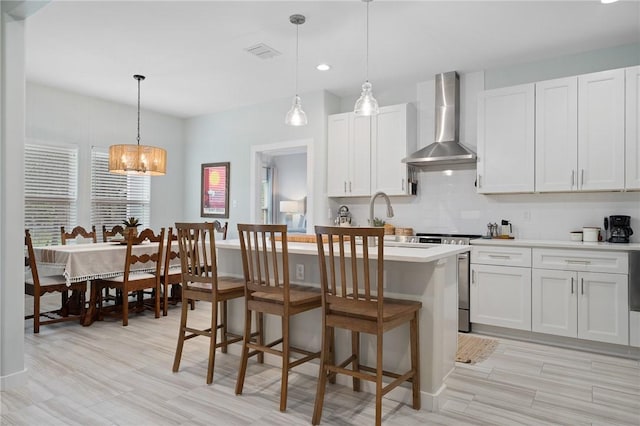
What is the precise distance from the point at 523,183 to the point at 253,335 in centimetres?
303

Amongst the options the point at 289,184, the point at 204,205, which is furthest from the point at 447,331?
the point at 289,184

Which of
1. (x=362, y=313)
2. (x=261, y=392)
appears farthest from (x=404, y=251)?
→ (x=261, y=392)

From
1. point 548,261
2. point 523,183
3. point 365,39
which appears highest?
point 365,39

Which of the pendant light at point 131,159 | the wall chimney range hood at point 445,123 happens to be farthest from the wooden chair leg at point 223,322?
the wall chimney range hood at point 445,123

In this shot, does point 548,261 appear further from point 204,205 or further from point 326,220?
point 204,205

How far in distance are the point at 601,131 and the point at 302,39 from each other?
2878mm

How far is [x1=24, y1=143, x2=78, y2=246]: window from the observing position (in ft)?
17.3

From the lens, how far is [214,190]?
677 centimetres

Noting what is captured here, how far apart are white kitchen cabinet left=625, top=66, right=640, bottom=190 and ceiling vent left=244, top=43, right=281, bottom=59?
324 cm

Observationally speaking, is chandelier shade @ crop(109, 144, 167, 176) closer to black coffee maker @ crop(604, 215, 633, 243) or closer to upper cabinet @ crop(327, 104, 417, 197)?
upper cabinet @ crop(327, 104, 417, 197)

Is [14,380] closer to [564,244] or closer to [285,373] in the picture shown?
[285,373]

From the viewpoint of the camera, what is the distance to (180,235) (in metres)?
3.08

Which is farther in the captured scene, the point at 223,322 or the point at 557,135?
the point at 557,135

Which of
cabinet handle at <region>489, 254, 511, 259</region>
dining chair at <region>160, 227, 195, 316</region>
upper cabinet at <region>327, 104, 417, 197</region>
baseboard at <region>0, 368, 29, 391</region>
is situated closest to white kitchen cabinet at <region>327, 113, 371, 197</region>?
upper cabinet at <region>327, 104, 417, 197</region>
